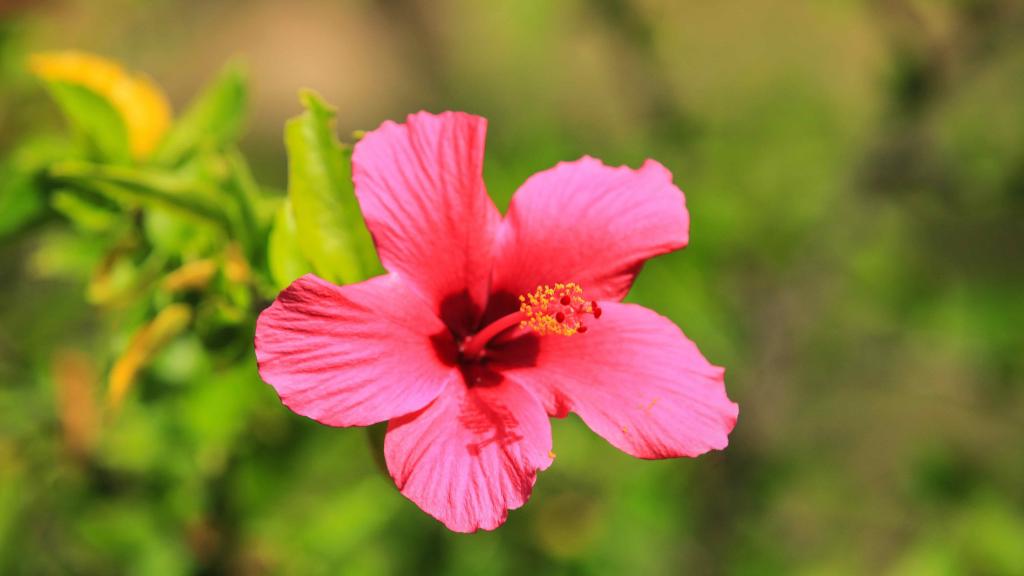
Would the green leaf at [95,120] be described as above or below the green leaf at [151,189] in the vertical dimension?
above

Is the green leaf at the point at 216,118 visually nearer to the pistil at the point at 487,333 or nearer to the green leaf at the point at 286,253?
the green leaf at the point at 286,253

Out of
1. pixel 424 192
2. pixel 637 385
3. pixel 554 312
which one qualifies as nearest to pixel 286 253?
pixel 424 192

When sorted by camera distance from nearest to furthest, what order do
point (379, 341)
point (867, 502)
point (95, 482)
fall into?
1. point (379, 341)
2. point (95, 482)
3. point (867, 502)

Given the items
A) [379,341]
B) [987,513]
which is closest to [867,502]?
[987,513]

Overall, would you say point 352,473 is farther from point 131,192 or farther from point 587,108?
point 587,108

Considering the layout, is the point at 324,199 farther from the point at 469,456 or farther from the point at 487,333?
the point at 469,456

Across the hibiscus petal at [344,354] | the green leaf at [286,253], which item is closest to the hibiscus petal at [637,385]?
the hibiscus petal at [344,354]

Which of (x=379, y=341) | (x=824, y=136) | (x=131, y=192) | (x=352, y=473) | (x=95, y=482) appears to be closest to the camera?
(x=379, y=341)
